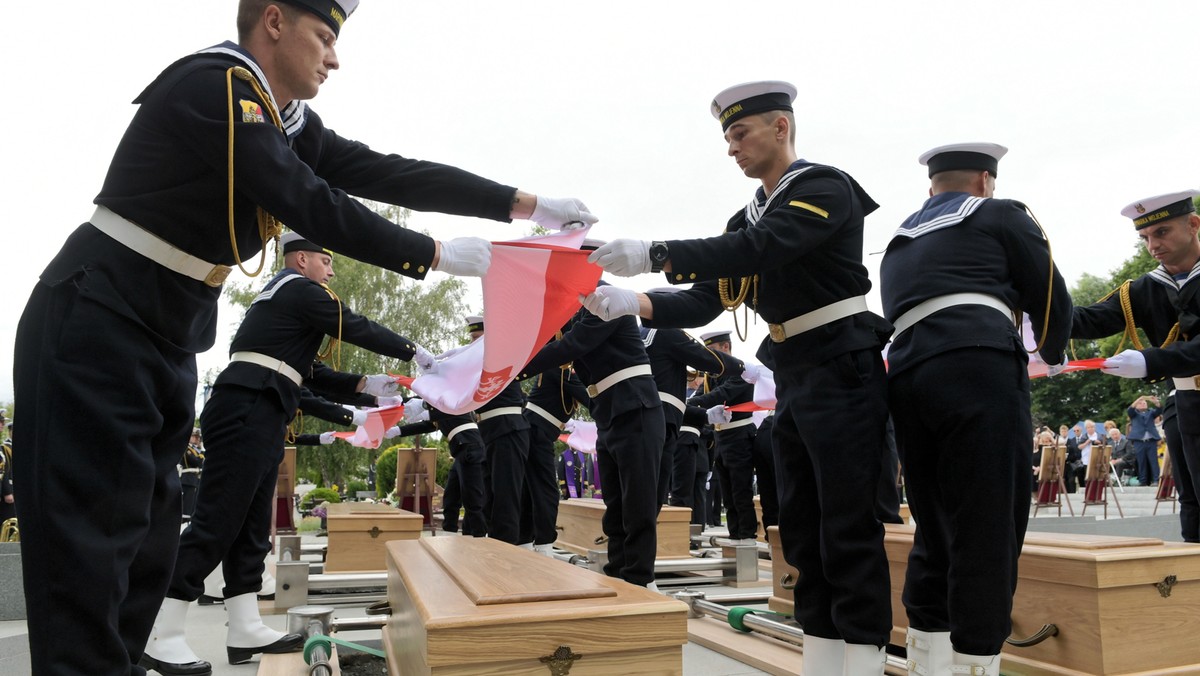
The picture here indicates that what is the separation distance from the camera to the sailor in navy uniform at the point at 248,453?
4.16 m

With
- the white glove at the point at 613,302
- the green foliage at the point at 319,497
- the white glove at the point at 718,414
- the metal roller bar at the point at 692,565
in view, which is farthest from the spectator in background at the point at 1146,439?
the green foliage at the point at 319,497

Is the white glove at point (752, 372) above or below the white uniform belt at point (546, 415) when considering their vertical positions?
above

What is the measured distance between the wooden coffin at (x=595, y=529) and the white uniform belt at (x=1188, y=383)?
Result: 411cm

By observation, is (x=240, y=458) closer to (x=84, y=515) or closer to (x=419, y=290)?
(x=84, y=515)

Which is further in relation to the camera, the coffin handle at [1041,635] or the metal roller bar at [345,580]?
the metal roller bar at [345,580]

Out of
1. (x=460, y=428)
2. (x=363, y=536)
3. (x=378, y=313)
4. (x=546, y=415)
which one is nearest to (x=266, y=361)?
(x=363, y=536)

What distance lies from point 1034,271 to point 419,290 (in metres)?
29.2

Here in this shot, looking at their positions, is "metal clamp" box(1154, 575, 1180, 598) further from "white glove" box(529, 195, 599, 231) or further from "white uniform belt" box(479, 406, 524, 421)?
"white uniform belt" box(479, 406, 524, 421)

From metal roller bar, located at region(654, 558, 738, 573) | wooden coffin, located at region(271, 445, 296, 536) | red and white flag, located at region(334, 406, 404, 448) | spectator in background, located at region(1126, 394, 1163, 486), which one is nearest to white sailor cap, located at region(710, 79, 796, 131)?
metal roller bar, located at region(654, 558, 738, 573)

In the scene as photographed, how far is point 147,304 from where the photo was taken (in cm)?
212

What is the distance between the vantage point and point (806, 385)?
3.15 meters

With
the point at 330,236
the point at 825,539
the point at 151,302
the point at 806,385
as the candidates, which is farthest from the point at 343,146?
the point at 825,539

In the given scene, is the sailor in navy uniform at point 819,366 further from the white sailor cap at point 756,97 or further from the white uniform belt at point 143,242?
the white uniform belt at point 143,242

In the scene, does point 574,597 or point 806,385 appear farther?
point 806,385
